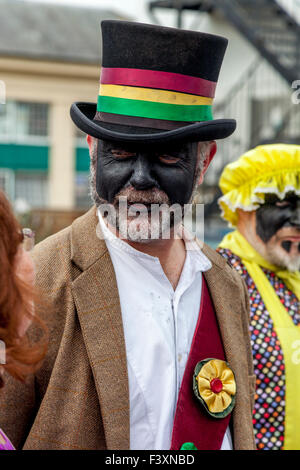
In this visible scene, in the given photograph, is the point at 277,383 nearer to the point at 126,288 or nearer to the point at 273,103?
the point at 126,288

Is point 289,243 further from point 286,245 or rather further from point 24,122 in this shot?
point 24,122

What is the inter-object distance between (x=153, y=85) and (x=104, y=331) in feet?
2.40

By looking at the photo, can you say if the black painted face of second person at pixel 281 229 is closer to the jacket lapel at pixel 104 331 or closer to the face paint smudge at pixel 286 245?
the face paint smudge at pixel 286 245

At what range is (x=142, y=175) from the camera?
6.21 feet

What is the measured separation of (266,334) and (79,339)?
1.24 m

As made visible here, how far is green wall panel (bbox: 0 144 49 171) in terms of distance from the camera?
20.9m

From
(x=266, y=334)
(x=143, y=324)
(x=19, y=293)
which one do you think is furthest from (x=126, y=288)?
(x=266, y=334)

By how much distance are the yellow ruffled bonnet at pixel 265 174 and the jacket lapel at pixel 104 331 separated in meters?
1.29

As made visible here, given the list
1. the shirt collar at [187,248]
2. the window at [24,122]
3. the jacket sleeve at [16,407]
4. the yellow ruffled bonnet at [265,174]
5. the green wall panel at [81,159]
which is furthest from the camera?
the green wall panel at [81,159]

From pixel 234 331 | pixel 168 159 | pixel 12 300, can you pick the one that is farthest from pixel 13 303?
pixel 234 331

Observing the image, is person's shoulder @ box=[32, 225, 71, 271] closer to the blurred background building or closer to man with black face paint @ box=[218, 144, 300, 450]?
man with black face paint @ box=[218, 144, 300, 450]

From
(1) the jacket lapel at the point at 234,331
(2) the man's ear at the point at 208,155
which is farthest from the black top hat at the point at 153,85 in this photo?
(1) the jacket lapel at the point at 234,331

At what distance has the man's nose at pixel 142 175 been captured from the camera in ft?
6.20

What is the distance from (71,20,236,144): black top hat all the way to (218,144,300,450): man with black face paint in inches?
44.0
